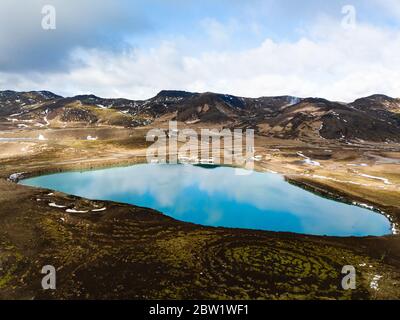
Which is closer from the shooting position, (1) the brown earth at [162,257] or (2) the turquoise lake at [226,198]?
(1) the brown earth at [162,257]

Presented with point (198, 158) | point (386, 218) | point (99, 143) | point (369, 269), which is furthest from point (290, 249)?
point (99, 143)

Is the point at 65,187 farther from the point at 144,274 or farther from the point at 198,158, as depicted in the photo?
the point at 198,158

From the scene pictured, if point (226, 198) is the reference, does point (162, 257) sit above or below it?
above

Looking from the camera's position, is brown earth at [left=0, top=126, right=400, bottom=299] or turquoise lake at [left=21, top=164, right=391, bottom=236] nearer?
brown earth at [left=0, top=126, right=400, bottom=299]

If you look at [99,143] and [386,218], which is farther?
[99,143]

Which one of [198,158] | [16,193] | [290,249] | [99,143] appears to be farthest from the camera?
[99,143]

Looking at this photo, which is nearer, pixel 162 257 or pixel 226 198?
pixel 162 257

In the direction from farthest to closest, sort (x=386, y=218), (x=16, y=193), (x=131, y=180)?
(x=131, y=180), (x=16, y=193), (x=386, y=218)

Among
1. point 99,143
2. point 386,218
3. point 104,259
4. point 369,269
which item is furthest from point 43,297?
point 99,143
